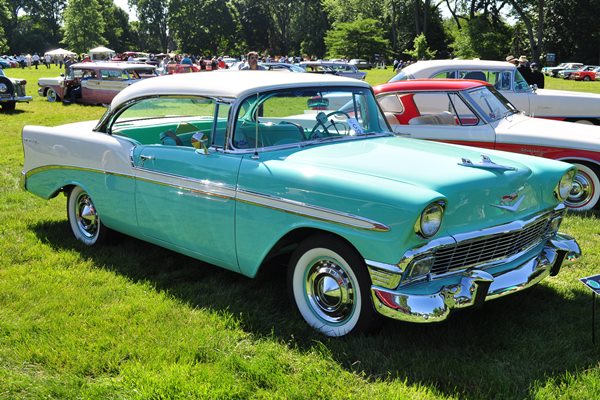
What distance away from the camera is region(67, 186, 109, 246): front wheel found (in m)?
5.10

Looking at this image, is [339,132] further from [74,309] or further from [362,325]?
[74,309]

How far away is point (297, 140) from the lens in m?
4.09

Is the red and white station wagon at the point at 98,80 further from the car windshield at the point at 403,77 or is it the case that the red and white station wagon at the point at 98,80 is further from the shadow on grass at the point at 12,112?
Result: the car windshield at the point at 403,77

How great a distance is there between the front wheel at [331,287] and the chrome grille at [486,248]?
430 mm

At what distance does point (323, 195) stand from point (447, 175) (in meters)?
0.73

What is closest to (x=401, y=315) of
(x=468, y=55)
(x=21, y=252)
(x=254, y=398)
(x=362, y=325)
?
(x=362, y=325)

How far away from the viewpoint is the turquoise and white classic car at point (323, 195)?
312 cm

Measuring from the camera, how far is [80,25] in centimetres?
7456

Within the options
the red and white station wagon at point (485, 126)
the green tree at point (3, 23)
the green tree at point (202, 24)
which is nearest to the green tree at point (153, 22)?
the green tree at point (202, 24)

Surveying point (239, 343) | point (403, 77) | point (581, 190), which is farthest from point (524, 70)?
point (239, 343)

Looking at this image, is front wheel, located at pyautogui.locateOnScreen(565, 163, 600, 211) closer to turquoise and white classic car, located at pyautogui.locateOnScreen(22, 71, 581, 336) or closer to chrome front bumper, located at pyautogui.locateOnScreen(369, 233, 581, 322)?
turquoise and white classic car, located at pyautogui.locateOnScreen(22, 71, 581, 336)

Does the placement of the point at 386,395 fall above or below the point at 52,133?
below

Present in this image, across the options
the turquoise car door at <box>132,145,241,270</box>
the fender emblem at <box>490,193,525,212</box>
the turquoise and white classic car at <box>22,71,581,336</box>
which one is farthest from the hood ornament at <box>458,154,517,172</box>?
the turquoise car door at <box>132,145,241,270</box>

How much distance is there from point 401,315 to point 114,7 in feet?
362
